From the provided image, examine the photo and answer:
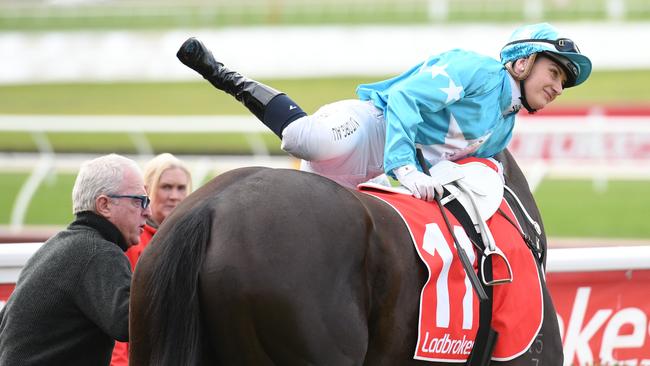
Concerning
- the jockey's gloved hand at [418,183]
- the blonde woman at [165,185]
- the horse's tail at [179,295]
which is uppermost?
the jockey's gloved hand at [418,183]

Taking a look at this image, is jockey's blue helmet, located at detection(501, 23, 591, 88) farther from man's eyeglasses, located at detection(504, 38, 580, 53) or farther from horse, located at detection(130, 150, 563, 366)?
horse, located at detection(130, 150, 563, 366)

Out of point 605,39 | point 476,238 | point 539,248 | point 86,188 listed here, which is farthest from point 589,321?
point 605,39

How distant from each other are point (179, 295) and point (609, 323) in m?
2.99

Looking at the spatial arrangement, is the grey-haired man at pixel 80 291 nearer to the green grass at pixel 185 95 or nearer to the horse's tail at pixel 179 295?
the horse's tail at pixel 179 295

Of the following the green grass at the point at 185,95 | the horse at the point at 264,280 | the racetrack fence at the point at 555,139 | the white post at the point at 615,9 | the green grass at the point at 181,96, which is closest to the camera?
the horse at the point at 264,280

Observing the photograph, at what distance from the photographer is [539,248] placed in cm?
360

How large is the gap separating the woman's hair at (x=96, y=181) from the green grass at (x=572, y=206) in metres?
7.17

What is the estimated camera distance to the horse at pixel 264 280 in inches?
105

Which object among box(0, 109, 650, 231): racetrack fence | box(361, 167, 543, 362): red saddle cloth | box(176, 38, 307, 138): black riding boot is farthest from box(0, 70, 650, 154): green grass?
box(361, 167, 543, 362): red saddle cloth

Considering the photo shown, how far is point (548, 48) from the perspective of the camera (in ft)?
11.8

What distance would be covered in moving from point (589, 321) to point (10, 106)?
61.6 ft

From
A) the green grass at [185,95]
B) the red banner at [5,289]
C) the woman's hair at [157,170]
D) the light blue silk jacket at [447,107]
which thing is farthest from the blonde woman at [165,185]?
the green grass at [185,95]

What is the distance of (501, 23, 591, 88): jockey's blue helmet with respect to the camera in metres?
3.61

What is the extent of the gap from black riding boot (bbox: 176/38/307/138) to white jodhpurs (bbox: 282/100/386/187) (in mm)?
86
